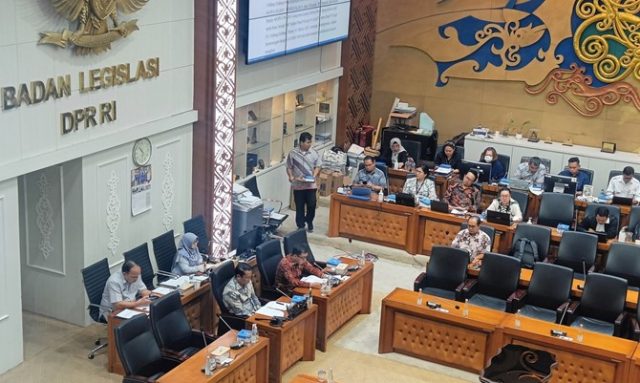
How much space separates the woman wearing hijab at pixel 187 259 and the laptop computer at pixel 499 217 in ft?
14.9

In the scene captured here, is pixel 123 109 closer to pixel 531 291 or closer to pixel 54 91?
pixel 54 91

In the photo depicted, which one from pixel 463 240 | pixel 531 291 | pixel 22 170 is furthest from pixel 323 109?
pixel 22 170

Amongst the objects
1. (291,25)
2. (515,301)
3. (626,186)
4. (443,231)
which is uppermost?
(291,25)

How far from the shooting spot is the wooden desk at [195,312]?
10266mm

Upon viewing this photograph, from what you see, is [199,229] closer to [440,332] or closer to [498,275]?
[440,332]

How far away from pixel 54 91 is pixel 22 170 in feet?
3.17

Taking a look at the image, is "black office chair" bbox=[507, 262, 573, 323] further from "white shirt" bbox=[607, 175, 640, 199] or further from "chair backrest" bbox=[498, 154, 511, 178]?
"chair backrest" bbox=[498, 154, 511, 178]

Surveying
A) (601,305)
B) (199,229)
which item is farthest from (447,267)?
(199,229)

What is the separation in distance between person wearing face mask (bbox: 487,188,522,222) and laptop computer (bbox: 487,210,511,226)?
20 centimetres

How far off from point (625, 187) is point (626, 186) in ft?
0.08

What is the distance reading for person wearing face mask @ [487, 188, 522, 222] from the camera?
45.3 feet

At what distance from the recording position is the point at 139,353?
30.1 feet

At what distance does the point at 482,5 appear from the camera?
17781mm

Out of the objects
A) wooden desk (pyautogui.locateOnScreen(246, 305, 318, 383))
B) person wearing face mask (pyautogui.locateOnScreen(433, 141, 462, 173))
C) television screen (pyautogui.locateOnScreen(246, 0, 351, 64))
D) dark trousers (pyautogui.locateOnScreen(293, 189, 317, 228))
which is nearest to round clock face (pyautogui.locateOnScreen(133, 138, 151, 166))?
television screen (pyautogui.locateOnScreen(246, 0, 351, 64))
